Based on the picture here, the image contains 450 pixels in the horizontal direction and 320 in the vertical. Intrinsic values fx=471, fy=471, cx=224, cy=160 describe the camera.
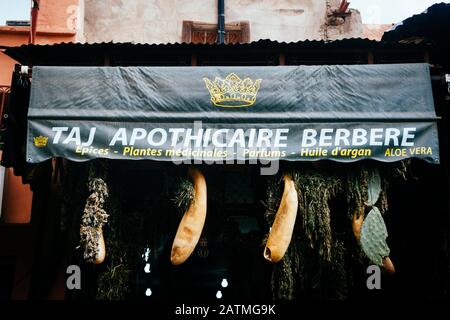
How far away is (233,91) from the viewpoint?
5.58m

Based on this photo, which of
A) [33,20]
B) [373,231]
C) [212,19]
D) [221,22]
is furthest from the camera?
[212,19]

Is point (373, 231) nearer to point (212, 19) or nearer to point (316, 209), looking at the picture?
point (316, 209)

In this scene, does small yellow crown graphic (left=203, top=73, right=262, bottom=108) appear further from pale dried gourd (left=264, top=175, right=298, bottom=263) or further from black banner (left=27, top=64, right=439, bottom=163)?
pale dried gourd (left=264, top=175, right=298, bottom=263)

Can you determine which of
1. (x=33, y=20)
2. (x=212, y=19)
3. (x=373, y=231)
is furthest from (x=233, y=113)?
(x=33, y=20)

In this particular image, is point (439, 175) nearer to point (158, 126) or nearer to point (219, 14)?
point (158, 126)

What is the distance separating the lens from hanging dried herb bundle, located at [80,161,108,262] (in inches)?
213

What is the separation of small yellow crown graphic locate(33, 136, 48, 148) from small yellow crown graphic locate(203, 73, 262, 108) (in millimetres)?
1971

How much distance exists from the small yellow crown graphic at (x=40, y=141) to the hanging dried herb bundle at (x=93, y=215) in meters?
0.59

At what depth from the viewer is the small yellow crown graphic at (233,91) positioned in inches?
219

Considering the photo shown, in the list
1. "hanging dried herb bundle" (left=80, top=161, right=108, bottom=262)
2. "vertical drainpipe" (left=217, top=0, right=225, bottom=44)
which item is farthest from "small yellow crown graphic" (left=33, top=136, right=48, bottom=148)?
"vertical drainpipe" (left=217, top=0, right=225, bottom=44)

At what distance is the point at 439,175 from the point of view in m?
6.17

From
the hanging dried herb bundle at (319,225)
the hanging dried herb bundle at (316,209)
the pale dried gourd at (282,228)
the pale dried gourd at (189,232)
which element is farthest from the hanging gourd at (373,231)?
the pale dried gourd at (189,232)

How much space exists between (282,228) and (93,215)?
218 cm
